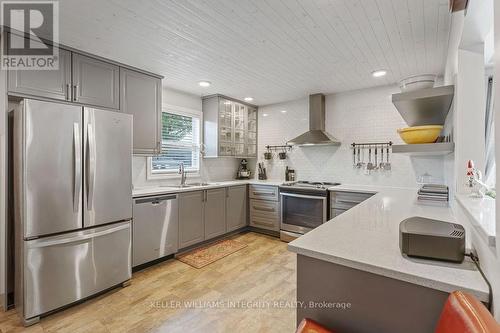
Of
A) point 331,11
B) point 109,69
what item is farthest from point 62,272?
point 331,11

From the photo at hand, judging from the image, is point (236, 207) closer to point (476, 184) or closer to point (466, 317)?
point (476, 184)

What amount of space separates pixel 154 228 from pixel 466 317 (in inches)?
114

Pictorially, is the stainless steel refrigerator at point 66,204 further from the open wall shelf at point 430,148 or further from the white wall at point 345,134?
the white wall at point 345,134

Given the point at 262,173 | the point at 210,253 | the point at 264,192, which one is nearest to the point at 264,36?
the point at 264,192

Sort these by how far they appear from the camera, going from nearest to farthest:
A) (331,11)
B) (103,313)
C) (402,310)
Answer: (402,310) < (331,11) < (103,313)

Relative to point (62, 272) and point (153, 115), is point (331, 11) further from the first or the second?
point (62, 272)

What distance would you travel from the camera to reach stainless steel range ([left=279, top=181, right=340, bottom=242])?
354 centimetres

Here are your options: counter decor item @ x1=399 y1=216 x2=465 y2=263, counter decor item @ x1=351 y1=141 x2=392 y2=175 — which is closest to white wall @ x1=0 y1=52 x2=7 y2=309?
counter decor item @ x1=399 y1=216 x2=465 y2=263

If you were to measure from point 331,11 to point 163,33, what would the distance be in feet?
4.62

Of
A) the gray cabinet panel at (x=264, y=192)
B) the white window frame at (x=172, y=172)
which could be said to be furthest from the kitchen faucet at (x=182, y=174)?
the gray cabinet panel at (x=264, y=192)

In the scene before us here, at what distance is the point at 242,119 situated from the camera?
471 cm

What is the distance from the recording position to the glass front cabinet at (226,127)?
418 centimetres

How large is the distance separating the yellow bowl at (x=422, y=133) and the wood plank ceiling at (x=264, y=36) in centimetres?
88

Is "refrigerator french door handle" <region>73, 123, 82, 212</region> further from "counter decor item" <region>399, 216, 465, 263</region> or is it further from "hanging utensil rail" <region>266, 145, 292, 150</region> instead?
"hanging utensil rail" <region>266, 145, 292, 150</region>
